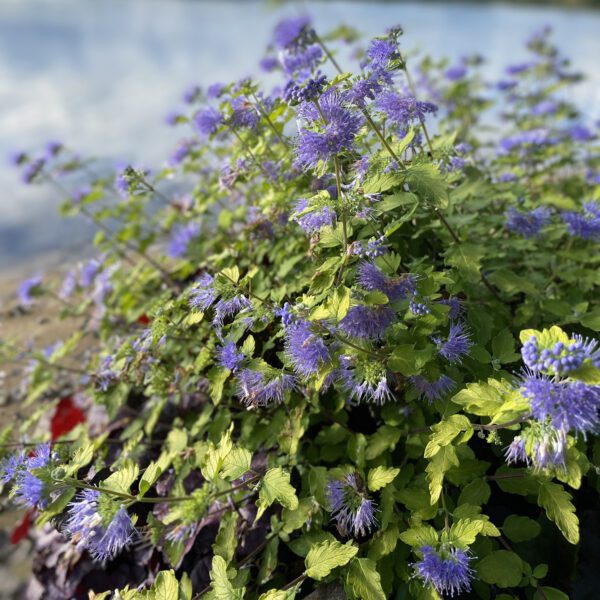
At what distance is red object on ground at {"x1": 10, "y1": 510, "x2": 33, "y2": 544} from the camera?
2492mm

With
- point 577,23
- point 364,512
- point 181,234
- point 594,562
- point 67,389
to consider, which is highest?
point 181,234

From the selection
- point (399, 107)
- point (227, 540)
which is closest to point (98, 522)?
point (227, 540)

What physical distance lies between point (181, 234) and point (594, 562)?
7.33 feet

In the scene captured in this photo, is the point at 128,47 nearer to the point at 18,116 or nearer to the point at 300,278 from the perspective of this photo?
the point at 18,116

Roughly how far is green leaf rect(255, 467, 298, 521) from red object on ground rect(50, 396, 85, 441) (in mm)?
1726

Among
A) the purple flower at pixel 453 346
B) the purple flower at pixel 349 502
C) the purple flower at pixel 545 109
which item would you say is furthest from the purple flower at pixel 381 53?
the purple flower at pixel 545 109

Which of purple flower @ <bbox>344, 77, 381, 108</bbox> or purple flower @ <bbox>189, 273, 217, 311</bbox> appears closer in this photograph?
purple flower @ <bbox>344, 77, 381, 108</bbox>

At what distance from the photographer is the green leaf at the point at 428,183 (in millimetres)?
1489

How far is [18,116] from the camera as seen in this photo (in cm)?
966

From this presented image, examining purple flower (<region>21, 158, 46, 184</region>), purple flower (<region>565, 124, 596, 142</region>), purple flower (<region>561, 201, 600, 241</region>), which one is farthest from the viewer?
purple flower (<region>565, 124, 596, 142</region>)

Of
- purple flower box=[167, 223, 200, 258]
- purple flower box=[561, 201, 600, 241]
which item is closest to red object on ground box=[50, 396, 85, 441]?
purple flower box=[167, 223, 200, 258]

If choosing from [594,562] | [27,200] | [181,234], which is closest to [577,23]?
[27,200]

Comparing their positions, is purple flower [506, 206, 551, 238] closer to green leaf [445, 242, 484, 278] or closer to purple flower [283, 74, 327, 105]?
green leaf [445, 242, 484, 278]

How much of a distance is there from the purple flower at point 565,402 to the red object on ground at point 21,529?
7.51ft
